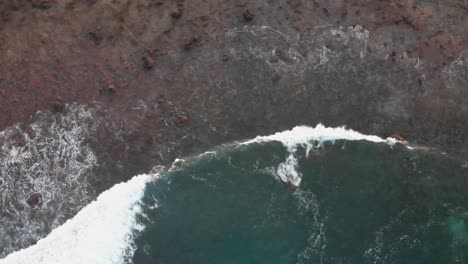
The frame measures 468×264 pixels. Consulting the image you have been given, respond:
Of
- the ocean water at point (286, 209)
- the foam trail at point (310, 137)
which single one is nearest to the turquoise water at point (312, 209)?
the ocean water at point (286, 209)

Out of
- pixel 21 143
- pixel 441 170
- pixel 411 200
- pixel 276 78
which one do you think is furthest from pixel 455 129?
pixel 21 143

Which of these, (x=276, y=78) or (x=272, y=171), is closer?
(x=272, y=171)

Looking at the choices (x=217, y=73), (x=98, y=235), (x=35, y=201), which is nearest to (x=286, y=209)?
(x=217, y=73)

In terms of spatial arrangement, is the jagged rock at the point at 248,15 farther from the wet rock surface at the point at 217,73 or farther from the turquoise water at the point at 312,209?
the turquoise water at the point at 312,209

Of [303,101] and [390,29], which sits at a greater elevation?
[390,29]

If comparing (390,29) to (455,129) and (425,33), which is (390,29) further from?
(455,129)

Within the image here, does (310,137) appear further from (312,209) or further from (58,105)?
(58,105)

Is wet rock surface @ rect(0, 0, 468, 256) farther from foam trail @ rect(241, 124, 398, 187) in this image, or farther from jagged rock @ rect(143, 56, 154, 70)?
foam trail @ rect(241, 124, 398, 187)
